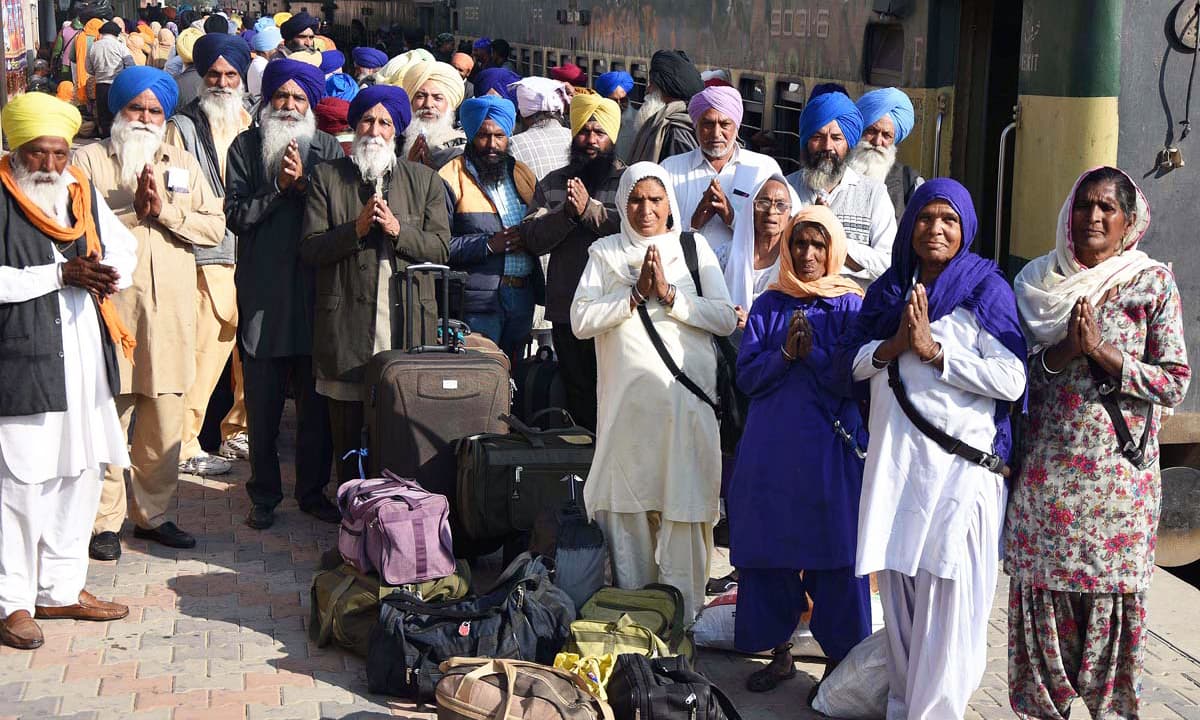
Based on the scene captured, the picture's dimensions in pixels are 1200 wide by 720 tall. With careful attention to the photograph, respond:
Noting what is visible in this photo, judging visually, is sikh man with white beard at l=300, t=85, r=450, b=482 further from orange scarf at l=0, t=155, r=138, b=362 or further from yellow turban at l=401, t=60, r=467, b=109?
yellow turban at l=401, t=60, r=467, b=109

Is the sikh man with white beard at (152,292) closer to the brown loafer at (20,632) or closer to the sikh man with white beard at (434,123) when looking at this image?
the brown loafer at (20,632)

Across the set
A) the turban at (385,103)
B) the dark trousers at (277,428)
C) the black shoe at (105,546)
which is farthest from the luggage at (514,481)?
the turban at (385,103)

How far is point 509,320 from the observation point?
7.27 meters

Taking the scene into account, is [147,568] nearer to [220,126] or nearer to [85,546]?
[85,546]

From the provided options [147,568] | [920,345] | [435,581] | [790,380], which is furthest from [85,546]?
[920,345]

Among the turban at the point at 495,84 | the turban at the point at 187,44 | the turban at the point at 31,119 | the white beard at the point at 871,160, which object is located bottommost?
the white beard at the point at 871,160

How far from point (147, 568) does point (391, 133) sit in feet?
6.80

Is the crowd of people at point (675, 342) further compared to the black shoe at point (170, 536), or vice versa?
the black shoe at point (170, 536)

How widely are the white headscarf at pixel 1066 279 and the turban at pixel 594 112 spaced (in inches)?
111

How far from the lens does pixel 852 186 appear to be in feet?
20.4

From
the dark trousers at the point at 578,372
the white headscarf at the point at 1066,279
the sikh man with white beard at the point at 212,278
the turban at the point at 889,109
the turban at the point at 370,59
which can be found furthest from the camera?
the turban at the point at 370,59

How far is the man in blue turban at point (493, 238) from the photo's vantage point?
279 inches

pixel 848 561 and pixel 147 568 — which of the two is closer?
pixel 848 561

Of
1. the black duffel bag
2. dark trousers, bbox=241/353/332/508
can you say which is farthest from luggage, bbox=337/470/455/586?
dark trousers, bbox=241/353/332/508
